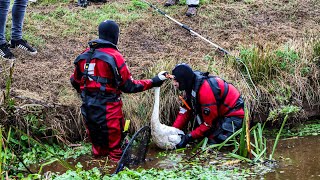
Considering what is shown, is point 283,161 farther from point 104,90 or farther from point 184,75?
point 104,90

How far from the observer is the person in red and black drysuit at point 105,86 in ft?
18.4

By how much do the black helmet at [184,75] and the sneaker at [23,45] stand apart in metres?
2.95

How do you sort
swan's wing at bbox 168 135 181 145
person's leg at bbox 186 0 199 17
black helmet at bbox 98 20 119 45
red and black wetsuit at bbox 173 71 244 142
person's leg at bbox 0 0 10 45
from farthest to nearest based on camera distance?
1. person's leg at bbox 186 0 199 17
2. person's leg at bbox 0 0 10 45
3. swan's wing at bbox 168 135 181 145
4. red and black wetsuit at bbox 173 71 244 142
5. black helmet at bbox 98 20 119 45

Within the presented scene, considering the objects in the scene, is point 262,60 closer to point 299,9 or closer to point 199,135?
point 199,135

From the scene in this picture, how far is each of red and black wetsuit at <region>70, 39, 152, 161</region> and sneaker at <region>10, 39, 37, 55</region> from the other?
7.99ft

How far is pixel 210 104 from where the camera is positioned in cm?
597

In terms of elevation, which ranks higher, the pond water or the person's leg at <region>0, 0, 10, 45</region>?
the person's leg at <region>0, 0, 10, 45</region>

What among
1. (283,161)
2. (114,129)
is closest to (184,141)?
(114,129)

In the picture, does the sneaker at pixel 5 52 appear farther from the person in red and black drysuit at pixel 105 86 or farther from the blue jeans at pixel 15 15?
the person in red and black drysuit at pixel 105 86

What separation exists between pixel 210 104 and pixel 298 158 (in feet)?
3.85

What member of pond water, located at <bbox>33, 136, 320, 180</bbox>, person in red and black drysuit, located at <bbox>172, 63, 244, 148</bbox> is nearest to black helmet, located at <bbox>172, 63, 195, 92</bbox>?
person in red and black drysuit, located at <bbox>172, 63, 244, 148</bbox>

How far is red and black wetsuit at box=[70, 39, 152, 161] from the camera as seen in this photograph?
5590 mm

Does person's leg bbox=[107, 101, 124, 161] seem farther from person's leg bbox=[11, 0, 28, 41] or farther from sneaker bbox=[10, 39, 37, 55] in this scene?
sneaker bbox=[10, 39, 37, 55]

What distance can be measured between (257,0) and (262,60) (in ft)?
12.3
